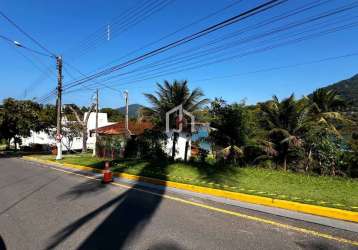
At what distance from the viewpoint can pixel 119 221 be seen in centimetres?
636

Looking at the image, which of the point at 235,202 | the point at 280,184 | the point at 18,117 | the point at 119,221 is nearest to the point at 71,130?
the point at 18,117

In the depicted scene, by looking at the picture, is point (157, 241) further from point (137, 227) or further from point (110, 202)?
point (110, 202)

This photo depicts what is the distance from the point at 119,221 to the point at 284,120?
12.6 metres

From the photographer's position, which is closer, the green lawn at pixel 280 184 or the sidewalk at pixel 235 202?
the sidewalk at pixel 235 202

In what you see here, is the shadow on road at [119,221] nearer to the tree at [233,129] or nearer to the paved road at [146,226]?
the paved road at [146,226]

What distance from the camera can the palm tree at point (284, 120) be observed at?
1602cm

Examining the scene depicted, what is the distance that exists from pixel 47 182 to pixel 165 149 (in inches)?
406

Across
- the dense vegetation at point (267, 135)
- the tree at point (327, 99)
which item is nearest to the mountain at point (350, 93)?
the tree at point (327, 99)

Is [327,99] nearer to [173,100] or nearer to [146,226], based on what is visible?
[173,100]

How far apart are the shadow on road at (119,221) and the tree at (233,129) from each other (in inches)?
322

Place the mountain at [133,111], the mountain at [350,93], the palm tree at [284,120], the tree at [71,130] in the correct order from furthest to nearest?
the tree at [71,130], the mountain at [350,93], the mountain at [133,111], the palm tree at [284,120]

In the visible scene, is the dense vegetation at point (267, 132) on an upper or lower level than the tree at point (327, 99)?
lower

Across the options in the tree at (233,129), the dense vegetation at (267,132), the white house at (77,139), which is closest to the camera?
the dense vegetation at (267,132)

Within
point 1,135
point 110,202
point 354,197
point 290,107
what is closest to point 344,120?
point 290,107
